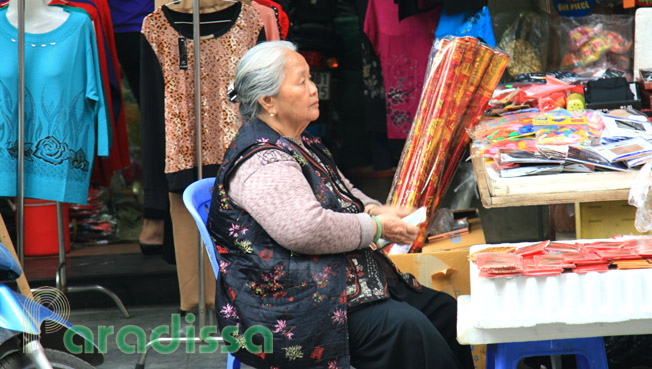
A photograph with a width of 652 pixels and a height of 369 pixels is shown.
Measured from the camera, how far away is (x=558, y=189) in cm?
246

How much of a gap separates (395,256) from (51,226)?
8.10ft

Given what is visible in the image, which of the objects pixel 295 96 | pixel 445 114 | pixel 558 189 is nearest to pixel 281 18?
pixel 445 114

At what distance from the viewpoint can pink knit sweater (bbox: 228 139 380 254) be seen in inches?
84.0

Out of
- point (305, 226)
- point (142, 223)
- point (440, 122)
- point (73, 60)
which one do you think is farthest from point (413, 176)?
A: point (142, 223)

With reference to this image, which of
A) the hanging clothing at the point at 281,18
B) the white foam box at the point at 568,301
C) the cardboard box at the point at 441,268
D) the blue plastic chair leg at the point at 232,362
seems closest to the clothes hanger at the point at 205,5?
the hanging clothing at the point at 281,18

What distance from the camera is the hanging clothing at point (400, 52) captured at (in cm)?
394

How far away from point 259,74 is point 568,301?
112 cm

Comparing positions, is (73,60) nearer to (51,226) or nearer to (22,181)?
(22,181)

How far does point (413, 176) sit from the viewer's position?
312 cm

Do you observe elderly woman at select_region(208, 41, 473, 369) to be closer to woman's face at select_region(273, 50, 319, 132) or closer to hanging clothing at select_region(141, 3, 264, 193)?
woman's face at select_region(273, 50, 319, 132)

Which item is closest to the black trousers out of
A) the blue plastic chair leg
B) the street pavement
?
the blue plastic chair leg

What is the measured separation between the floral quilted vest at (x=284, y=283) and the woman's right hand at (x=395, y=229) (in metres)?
0.10

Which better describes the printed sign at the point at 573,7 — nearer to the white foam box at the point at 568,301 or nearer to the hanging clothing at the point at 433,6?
the hanging clothing at the point at 433,6

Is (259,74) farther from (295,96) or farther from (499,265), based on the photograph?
(499,265)
